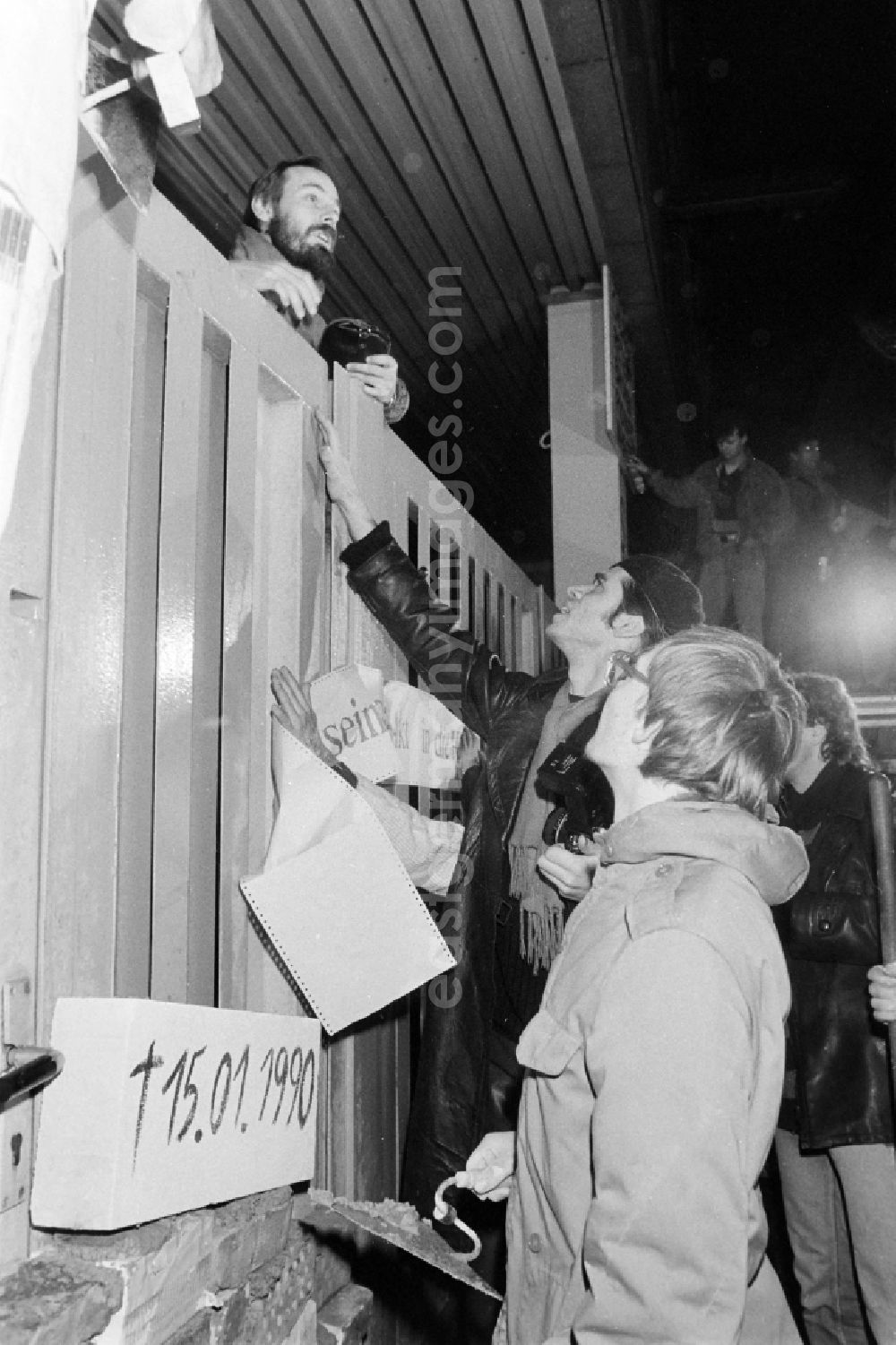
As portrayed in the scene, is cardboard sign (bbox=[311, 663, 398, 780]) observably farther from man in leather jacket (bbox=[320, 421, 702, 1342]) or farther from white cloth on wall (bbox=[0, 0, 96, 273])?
white cloth on wall (bbox=[0, 0, 96, 273])

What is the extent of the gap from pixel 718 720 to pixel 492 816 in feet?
4.48

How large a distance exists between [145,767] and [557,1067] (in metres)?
0.83

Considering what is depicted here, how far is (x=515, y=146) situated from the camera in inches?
195

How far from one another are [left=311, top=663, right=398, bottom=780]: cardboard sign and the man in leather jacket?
324 millimetres

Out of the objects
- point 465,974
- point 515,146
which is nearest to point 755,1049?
point 465,974

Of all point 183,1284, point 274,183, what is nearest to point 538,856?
point 183,1284

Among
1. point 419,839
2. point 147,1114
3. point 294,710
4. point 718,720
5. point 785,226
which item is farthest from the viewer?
point 785,226

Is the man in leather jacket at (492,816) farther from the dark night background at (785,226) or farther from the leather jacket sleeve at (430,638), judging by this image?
the dark night background at (785,226)

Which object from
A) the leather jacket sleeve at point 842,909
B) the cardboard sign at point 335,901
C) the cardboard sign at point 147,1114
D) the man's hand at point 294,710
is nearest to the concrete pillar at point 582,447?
the leather jacket sleeve at point 842,909

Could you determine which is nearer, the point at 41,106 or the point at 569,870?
the point at 41,106

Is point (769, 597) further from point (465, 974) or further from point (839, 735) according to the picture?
point (465, 974)

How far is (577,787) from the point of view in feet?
9.22

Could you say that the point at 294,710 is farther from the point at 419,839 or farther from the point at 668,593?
the point at 668,593

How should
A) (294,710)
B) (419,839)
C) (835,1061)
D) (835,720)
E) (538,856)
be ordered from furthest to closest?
1. (835,720)
2. (835,1061)
3. (538,856)
4. (419,839)
5. (294,710)
